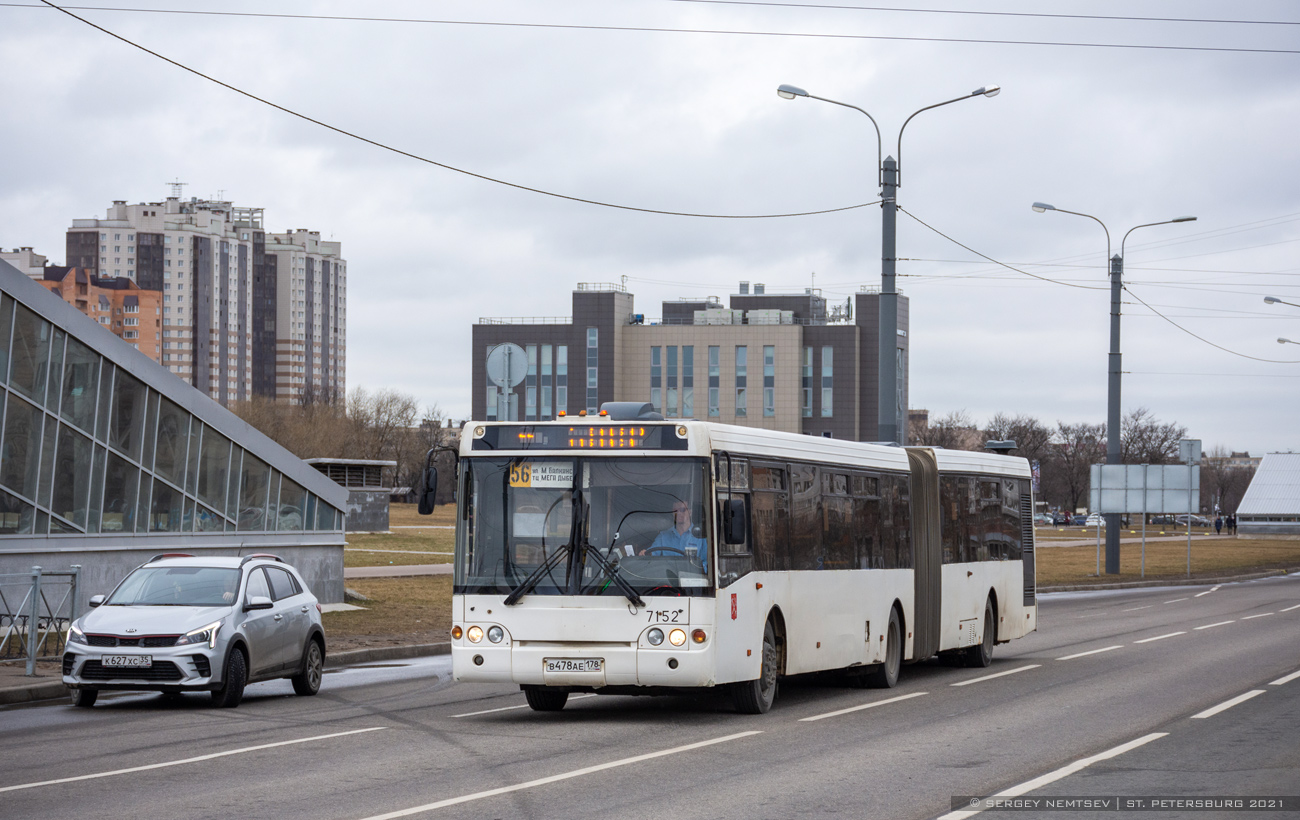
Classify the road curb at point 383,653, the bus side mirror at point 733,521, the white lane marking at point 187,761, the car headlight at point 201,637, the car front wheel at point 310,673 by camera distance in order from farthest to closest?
the road curb at point 383,653
the car front wheel at point 310,673
the car headlight at point 201,637
the bus side mirror at point 733,521
the white lane marking at point 187,761

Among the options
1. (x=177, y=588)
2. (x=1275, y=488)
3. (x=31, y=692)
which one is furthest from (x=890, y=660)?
(x=1275, y=488)

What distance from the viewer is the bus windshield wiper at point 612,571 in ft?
41.5

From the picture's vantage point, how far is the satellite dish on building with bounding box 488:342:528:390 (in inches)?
743

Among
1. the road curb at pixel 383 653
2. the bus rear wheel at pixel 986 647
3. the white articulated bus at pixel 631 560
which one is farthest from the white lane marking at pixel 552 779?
the road curb at pixel 383 653

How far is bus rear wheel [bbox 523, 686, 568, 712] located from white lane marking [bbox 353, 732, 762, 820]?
2443mm

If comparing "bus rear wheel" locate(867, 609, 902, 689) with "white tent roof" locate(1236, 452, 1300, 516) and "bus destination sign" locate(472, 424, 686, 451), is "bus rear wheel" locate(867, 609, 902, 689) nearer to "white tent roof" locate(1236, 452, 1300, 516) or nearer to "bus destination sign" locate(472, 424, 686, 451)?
"bus destination sign" locate(472, 424, 686, 451)

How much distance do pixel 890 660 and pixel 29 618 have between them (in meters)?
10.5

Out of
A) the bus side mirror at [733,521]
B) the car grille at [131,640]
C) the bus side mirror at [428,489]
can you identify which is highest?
the bus side mirror at [428,489]

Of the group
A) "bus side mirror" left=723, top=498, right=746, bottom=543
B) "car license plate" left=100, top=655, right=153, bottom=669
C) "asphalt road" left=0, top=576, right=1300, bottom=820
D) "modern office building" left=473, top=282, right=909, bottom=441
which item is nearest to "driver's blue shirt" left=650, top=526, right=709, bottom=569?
"bus side mirror" left=723, top=498, right=746, bottom=543

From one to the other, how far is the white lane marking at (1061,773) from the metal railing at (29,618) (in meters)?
11.4

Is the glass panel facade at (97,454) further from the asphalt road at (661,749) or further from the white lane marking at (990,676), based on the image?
the white lane marking at (990,676)

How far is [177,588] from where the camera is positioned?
50.9ft

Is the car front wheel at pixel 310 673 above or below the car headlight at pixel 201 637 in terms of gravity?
below

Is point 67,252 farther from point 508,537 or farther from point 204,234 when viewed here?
point 508,537
